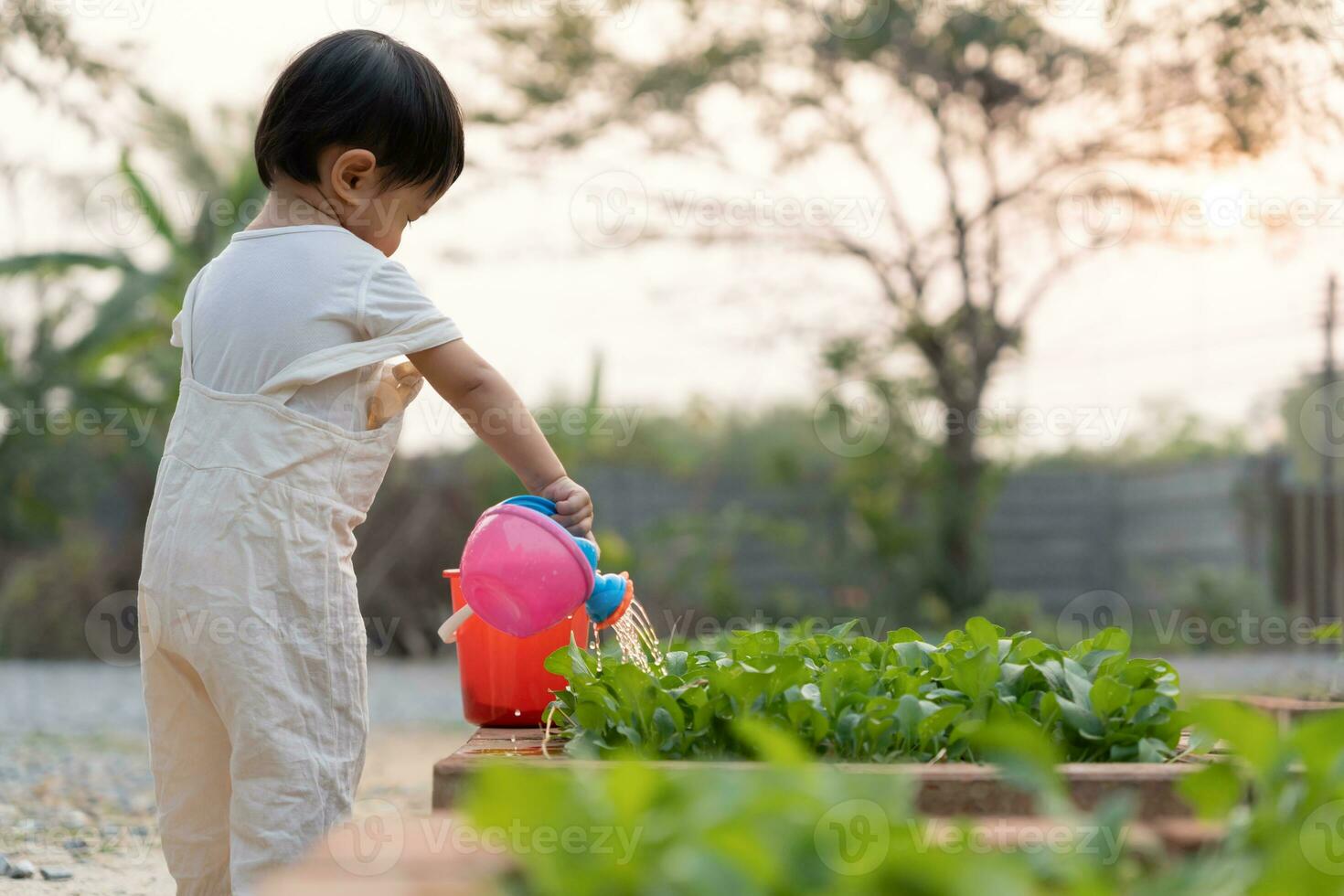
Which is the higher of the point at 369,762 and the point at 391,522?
the point at 391,522

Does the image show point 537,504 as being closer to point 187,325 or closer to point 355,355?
point 355,355

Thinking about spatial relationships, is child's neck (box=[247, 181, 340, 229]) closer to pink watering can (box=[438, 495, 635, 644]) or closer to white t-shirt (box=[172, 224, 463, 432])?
white t-shirt (box=[172, 224, 463, 432])

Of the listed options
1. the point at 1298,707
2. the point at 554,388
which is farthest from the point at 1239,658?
the point at 1298,707

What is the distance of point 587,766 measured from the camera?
1072mm

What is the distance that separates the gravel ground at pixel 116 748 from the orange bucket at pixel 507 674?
138cm

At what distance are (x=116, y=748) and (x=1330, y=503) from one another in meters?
7.29

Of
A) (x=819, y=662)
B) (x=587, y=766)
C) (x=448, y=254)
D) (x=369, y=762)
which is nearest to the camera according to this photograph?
(x=587, y=766)

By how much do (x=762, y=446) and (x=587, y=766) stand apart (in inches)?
362

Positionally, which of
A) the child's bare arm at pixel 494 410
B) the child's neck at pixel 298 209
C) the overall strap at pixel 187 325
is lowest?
the child's bare arm at pixel 494 410

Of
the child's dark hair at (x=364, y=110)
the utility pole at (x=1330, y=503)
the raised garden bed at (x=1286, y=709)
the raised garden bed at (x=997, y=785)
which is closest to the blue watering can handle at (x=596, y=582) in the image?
the raised garden bed at (x=997, y=785)

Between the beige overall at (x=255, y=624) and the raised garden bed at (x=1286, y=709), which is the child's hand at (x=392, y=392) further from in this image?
the raised garden bed at (x=1286, y=709)

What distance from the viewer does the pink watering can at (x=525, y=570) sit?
1.60 m

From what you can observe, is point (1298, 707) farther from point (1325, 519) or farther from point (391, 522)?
point (391, 522)

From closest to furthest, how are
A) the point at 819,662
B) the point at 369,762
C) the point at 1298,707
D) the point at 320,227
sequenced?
the point at 819,662 → the point at 320,227 → the point at 1298,707 → the point at 369,762
